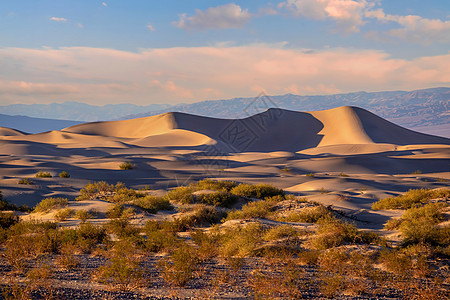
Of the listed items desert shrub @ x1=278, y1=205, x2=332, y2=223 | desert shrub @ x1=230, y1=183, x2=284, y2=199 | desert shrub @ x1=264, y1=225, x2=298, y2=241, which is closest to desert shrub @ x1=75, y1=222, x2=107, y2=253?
desert shrub @ x1=264, y1=225, x2=298, y2=241

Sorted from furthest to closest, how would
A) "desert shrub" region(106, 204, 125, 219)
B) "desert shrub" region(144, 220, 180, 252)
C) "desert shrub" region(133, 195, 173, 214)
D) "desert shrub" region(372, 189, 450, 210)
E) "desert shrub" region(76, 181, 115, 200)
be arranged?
"desert shrub" region(76, 181, 115, 200) < "desert shrub" region(372, 189, 450, 210) < "desert shrub" region(133, 195, 173, 214) < "desert shrub" region(106, 204, 125, 219) < "desert shrub" region(144, 220, 180, 252)

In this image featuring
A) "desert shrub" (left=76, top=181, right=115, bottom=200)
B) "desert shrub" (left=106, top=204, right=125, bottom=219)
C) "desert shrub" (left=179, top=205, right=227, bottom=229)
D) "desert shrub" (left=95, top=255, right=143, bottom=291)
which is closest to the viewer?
"desert shrub" (left=95, top=255, right=143, bottom=291)

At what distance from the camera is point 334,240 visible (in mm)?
9305

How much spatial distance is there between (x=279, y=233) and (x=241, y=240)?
1.30m

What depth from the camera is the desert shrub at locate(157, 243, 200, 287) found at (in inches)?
265

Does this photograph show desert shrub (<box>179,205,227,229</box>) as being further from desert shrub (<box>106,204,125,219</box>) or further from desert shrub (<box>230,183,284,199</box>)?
desert shrub (<box>230,183,284,199</box>)

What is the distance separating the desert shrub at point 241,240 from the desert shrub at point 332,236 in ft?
4.77

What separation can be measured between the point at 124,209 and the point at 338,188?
17115 millimetres

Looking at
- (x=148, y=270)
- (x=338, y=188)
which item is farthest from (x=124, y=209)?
(x=338, y=188)

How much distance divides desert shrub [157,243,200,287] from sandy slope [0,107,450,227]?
29.5ft

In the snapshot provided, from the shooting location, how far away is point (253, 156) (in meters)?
64.2

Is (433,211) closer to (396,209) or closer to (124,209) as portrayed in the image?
(396,209)

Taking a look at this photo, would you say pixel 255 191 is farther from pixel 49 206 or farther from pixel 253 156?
pixel 253 156

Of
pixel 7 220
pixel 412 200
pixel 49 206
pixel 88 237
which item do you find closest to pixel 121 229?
pixel 88 237
